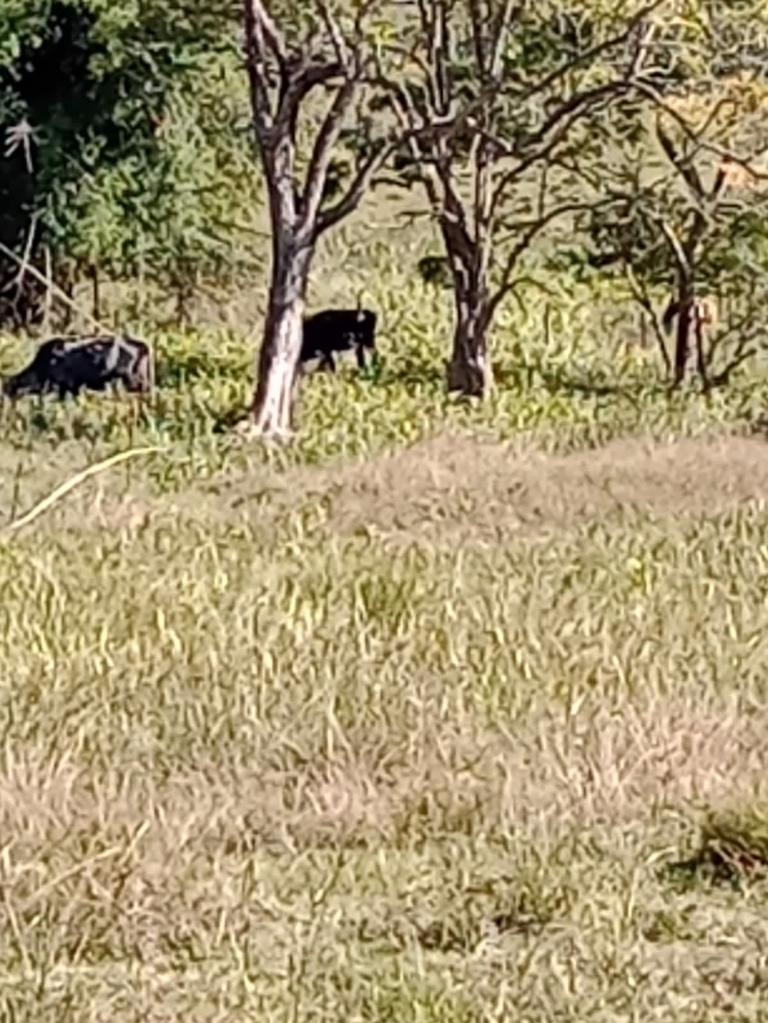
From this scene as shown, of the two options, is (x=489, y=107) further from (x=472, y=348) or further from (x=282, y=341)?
(x=282, y=341)

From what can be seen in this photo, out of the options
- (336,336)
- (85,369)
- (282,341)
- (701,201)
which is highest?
(701,201)

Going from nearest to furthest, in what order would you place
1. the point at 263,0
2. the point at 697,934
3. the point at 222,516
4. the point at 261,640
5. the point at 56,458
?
1. the point at 697,934
2. the point at 261,640
3. the point at 222,516
4. the point at 56,458
5. the point at 263,0

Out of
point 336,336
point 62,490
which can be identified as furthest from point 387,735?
point 336,336

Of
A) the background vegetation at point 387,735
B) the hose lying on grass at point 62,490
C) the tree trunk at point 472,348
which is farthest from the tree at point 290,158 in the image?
the hose lying on grass at point 62,490

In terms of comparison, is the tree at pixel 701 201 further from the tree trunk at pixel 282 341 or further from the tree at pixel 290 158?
the tree trunk at pixel 282 341

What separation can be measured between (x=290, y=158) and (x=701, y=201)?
3.12 m

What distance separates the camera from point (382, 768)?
17.1 feet

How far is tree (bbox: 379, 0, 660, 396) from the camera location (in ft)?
47.0

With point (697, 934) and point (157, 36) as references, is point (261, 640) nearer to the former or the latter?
point (697, 934)

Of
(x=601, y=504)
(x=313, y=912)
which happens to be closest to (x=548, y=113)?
(x=601, y=504)

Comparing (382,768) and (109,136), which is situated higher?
(109,136)

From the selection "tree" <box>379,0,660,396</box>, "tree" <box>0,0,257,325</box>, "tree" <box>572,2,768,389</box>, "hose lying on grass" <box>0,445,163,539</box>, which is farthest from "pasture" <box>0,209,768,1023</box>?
"tree" <box>0,0,257,325</box>

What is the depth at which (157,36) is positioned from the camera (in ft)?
55.4

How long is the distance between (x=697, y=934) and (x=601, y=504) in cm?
649
